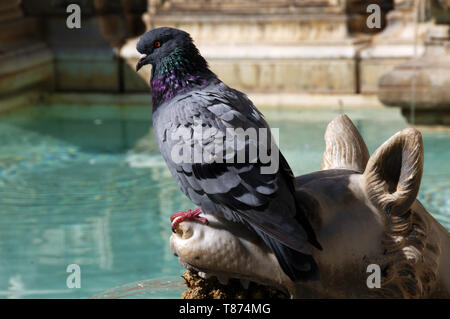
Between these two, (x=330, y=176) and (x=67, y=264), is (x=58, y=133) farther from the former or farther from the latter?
(x=330, y=176)

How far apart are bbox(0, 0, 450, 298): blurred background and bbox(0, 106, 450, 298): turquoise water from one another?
0.06 feet

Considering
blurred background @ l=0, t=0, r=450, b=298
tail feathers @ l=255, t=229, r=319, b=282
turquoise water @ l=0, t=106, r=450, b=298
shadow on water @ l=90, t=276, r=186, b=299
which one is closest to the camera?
tail feathers @ l=255, t=229, r=319, b=282

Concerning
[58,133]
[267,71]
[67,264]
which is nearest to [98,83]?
[58,133]

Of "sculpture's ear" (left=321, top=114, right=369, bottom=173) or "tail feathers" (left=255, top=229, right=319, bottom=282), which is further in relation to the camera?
"sculpture's ear" (left=321, top=114, right=369, bottom=173)

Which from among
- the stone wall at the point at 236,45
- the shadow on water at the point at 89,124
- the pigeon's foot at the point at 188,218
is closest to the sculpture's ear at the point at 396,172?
the pigeon's foot at the point at 188,218

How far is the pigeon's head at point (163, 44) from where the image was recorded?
238 cm

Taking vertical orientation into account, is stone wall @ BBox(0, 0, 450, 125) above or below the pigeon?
below

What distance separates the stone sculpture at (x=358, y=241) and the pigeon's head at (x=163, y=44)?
600 millimetres

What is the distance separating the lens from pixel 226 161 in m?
2.01

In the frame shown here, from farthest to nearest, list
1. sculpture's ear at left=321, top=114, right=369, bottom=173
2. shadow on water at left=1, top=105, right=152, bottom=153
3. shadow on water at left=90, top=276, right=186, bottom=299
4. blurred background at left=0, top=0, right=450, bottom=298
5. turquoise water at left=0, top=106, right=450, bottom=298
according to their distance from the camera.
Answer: shadow on water at left=1, top=105, right=152, bottom=153
blurred background at left=0, top=0, right=450, bottom=298
turquoise water at left=0, top=106, right=450, bottom=298
shadow on water at left=90, top=276, right=186, bottom=299
sculpture's ear at left=321, top=114, right=369, bottom=173

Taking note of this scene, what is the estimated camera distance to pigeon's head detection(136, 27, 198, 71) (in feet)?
7.80
